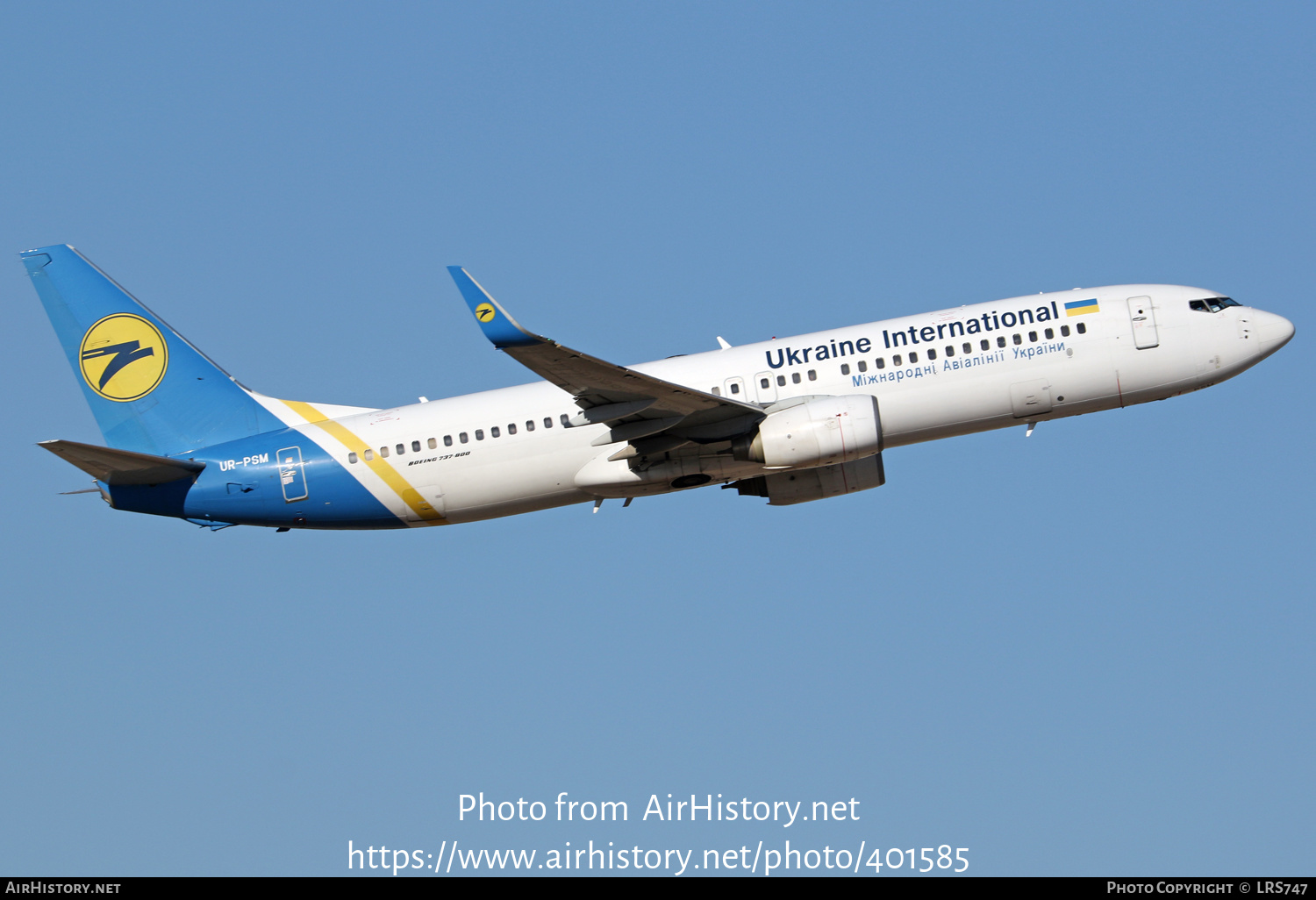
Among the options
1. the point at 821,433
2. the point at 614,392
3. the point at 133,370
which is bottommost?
the point at 821,433

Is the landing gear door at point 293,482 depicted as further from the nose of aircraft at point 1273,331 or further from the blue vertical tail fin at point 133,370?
the nose of aircraft at point 1273,331

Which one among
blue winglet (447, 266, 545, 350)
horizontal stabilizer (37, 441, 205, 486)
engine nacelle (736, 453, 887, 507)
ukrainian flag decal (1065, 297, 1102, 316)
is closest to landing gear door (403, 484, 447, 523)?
horizontal stabilizer (37, 441, 205, 486)

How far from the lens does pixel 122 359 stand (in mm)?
41531

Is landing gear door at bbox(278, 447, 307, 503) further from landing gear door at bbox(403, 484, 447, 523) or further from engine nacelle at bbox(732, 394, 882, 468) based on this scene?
engine nacelle at bbox(732, 394, 882, 468)

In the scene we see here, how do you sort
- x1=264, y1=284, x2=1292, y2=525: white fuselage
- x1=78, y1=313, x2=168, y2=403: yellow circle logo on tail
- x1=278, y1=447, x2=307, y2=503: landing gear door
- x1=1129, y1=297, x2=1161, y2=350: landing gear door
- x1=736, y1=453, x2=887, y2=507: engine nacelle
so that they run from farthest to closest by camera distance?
x1=78, y1=313, x2=168, y2=403: yellow circle logo on tail, x1=736, y1=453, x2=887, y2=507: engine nacelle, x1=278, y1=447, x2=307, y2=503: landing gear door, x1=1129, y1=297, x2=1161, y2=350: landing gear door, x1=264, y1=284, x2=1292, y2=525: white fuselage

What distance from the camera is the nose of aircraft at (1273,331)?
38.6 m

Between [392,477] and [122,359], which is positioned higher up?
[122,359]

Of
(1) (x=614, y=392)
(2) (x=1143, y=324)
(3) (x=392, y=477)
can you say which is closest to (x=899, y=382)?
(2) (x=1143, y=324)

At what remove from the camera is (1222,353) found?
3819 centimetres

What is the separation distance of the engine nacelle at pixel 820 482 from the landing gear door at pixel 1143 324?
317 inches

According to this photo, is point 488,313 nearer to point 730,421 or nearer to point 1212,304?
point 730,421

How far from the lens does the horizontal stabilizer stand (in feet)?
117

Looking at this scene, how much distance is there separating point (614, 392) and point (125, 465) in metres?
14.3

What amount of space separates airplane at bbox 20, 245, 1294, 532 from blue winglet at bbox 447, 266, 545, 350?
13.1ft
